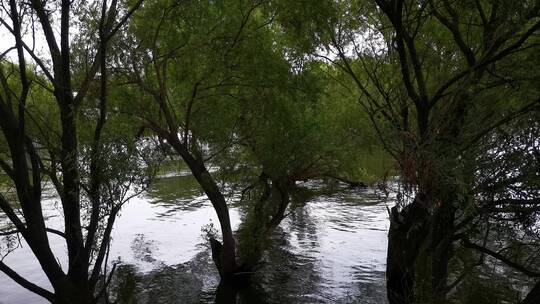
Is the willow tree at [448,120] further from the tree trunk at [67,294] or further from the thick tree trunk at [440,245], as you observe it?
the tree trunk at [67,294]

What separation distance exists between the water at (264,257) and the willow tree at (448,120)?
15.5 ft

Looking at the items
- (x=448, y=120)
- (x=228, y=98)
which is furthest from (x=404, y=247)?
(x=228, y=98)

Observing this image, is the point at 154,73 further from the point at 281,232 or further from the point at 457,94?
the point at 281,232

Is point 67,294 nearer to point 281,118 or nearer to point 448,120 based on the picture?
point 448,120

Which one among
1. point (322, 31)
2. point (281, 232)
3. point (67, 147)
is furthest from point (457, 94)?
point (281, 232)

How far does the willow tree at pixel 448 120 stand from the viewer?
7.73 meters

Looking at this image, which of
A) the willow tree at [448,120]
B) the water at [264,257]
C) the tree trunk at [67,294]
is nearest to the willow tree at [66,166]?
the tree trunk at [67,294]

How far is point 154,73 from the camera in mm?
15484

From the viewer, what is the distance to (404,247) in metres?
12.0

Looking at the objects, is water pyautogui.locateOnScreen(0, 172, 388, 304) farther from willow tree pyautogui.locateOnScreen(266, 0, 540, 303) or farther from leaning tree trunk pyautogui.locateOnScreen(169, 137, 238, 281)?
willow tree pyautogui.locateOnScreen(266, 0, 540, 303)

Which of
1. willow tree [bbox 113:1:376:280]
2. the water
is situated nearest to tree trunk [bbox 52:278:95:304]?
the water

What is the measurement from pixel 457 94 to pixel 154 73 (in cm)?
981

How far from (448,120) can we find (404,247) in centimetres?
407

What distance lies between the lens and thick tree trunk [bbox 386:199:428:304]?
444 inches
